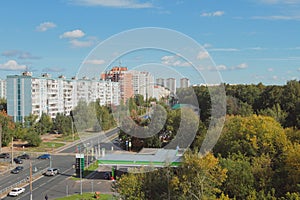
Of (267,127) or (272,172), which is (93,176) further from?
(272,172)

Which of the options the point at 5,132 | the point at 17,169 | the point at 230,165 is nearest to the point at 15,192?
the point at 17,169

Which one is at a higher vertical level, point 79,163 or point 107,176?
point 79,163

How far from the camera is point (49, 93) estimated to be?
28.9m

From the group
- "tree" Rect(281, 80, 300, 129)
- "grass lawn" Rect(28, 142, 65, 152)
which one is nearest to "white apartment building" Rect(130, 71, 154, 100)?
"grass lawn" Rect(28, 142, 65, 152)

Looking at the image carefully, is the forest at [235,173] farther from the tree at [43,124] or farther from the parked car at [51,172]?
the tree at [43,124]

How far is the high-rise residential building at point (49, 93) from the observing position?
25906 mm

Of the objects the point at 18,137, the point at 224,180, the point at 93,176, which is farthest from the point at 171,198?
the point at 18,137

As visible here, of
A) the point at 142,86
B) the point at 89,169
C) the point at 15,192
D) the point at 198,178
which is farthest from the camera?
the point at 142,86

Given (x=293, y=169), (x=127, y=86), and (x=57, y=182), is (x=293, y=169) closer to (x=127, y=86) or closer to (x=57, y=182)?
(x=57, y=182)

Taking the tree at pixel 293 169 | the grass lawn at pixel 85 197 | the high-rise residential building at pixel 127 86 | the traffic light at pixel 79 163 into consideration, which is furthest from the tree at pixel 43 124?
the tree at pixel 293 169

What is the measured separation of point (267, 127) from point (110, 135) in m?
15.2

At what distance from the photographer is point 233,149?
1038cm

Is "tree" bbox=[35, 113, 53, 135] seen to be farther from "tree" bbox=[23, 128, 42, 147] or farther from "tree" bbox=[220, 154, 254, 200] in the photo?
"tree" bbox=[220, 154, 254, 200]

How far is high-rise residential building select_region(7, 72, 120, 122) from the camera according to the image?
25.9m
